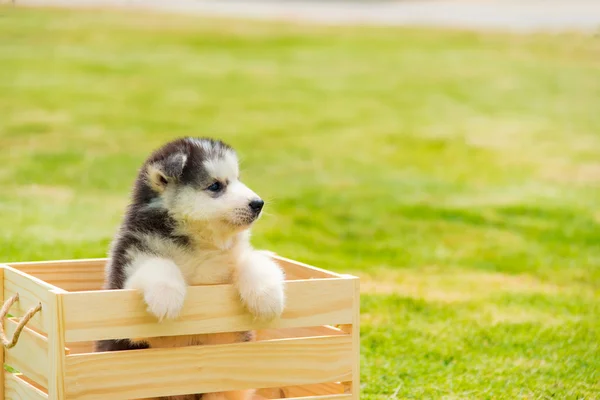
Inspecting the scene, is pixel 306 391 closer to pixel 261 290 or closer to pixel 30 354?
pixel 261 290

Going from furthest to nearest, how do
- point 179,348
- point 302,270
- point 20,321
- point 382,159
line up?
point 382,159 < point 302,270 < point 20,321 < point 179,348

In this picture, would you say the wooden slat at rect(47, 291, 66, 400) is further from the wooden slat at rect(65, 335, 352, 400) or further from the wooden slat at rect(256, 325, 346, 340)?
the wooden slat at rect(256, 325, 346, 340)

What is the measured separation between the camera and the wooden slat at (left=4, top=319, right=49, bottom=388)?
291cm

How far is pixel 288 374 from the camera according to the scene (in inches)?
120

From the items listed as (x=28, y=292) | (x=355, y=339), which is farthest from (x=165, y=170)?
(x=355, y=339)

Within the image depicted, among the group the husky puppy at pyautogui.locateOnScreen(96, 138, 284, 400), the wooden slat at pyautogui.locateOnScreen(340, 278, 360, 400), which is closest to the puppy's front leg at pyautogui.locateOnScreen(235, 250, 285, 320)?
the husky puppy at pyautogui.locateOnScreen(96, 138, 284, 400)

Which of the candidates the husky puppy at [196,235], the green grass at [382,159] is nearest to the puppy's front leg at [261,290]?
the husky puppy at [196,235]

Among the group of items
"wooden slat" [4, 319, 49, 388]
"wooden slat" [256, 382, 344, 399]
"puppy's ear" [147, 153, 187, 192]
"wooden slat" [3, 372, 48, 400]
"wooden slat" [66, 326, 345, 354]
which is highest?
"puppy's ear" [147, 153, 187, 192]

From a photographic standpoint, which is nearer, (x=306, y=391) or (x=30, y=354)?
(x=30, y=354)

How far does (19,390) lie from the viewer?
323 centimetres

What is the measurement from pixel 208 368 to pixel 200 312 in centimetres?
19

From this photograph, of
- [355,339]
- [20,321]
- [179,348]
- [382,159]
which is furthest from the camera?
[382,159]

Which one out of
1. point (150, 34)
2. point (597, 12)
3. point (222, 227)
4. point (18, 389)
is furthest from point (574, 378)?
point (597, 12)

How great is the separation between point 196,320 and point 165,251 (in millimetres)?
289
